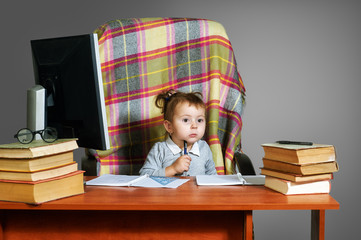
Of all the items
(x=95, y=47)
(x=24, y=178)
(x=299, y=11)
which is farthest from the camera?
(x=299, y=11)

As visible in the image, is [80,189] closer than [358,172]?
Yes

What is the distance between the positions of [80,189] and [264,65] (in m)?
1.82

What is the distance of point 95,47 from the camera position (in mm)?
1108

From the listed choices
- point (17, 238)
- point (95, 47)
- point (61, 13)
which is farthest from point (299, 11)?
point (17, 238)

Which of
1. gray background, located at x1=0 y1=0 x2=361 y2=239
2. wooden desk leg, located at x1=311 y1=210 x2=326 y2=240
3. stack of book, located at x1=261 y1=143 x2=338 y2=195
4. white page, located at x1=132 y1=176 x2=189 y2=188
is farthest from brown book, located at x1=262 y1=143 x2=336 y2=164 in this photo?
gray background, located at x1=0 y1=0 x2=361 y2=239

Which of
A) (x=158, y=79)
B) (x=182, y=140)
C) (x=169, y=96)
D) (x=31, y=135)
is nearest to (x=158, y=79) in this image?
(x=158, y=79)

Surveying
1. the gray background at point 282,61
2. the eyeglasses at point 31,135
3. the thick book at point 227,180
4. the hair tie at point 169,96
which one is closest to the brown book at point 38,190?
the eyeglasses at point 31,135

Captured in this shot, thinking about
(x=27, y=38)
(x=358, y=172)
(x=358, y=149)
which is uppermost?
(x=27, y=38)

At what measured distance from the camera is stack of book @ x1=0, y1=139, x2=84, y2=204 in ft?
3.25

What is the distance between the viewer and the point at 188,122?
5.31 feet

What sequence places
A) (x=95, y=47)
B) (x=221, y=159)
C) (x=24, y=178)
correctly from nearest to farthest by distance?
(x=24, y=178) → (x=95, y=47) → (x=221, y=159)

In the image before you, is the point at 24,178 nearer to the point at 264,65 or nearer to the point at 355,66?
the point at 264,65

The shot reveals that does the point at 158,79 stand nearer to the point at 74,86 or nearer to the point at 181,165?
the point at 181,165

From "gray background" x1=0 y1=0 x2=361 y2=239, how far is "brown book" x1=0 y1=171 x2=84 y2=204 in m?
1.61
